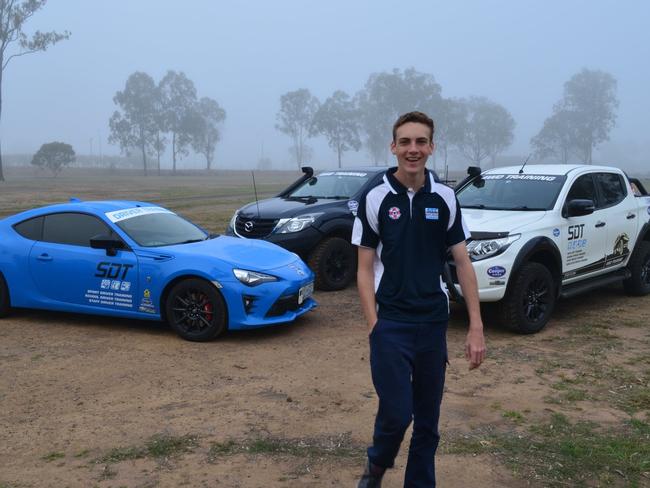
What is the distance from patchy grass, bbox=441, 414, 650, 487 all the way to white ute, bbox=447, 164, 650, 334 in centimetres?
211

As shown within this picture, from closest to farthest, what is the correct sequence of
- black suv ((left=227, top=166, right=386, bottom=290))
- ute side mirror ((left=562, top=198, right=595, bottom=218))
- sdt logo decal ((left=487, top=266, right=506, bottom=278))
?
1. sdt logo decal ((left=487, top=266, right=506, bottom=278))
2. ute side mirror ((left=562, top=198, right=595, bottom=218))
3. black suv ((left=227, top=166, right=386, bottom=290))

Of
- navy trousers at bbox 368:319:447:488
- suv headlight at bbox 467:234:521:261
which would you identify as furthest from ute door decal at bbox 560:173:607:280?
navy trousers at bbox 368:319:447:488

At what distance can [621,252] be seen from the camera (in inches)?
319

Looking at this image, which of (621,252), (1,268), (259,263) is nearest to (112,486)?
(259,263)

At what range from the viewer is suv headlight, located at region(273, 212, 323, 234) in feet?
28.3

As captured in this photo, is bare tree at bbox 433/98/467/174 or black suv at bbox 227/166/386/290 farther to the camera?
bare tree at bbox 433/98/467/174

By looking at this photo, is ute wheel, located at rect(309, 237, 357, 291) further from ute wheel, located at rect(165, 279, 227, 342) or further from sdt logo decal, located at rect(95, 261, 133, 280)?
sdt logo decal, located at rect(95, 261, 133, 280)

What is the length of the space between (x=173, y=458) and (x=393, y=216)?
206cm

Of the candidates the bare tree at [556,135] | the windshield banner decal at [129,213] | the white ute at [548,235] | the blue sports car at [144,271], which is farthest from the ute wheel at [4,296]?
the bare tree at [556,135]

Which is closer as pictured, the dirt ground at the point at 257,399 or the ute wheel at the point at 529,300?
the dirt ground at the point at 257,399

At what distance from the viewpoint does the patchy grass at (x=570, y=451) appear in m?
3.70

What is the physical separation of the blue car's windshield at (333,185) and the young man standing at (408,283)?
6.48 meters

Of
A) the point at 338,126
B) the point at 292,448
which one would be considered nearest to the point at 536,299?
the point at 292,448

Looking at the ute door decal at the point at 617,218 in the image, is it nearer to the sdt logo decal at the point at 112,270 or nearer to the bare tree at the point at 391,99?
the sdt logo decal at the point at 112,270
